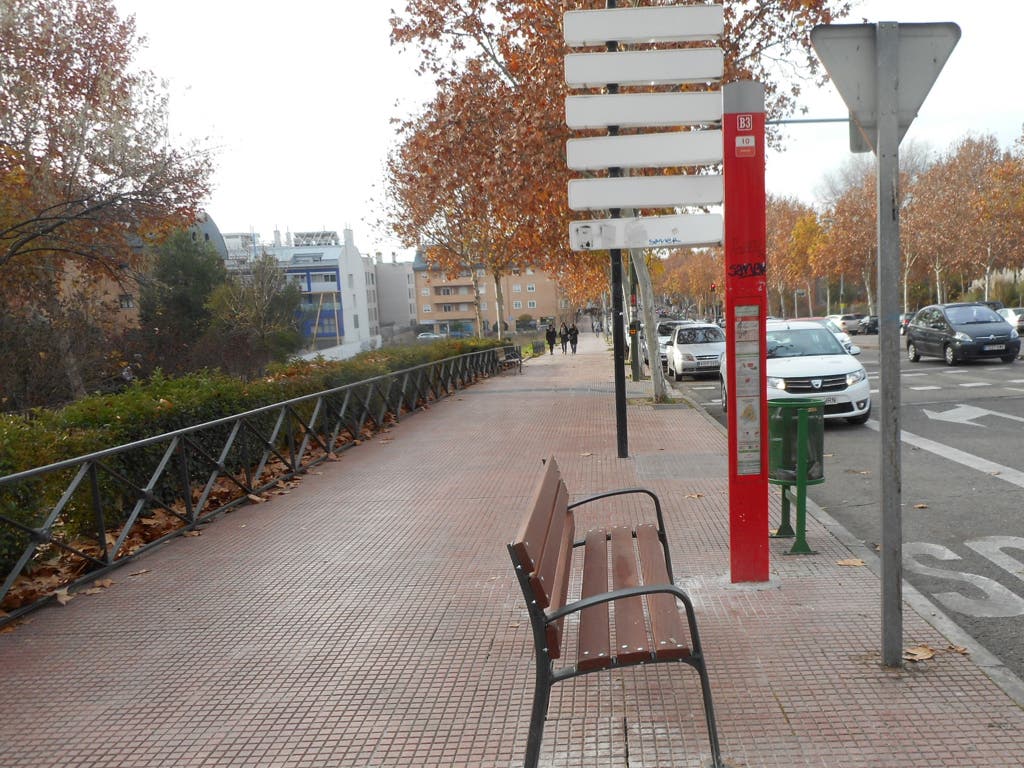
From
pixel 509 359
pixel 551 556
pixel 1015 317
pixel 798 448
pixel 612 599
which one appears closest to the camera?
pixel 612 599

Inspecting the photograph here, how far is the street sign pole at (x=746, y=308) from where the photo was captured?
14.1 ft

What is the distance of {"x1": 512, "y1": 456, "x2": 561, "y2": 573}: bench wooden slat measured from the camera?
280 cm

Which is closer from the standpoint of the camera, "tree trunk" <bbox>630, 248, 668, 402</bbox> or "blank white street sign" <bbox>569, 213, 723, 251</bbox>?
"blank white street sign" <bbox>569, 213, 723, 251</bbox>

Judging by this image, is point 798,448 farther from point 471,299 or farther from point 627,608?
point 471,299

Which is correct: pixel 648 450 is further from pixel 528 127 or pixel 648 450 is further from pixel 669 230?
pixel 528 127

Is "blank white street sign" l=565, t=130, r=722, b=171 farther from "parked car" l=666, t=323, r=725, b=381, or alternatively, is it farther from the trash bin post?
"parked car" l=666, t=323, r=725, b=381

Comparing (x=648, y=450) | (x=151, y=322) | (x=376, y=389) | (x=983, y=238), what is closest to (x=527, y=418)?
(x=376, y=389)

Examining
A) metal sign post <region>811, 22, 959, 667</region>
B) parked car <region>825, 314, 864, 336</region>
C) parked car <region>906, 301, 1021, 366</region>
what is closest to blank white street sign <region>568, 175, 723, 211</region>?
metal sign post <region>811, 22, 959, 667</region>

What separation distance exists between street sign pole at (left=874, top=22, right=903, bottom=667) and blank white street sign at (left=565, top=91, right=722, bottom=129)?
3.84 meters

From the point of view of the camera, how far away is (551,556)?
136 inches

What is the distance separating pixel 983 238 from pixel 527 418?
42571mm

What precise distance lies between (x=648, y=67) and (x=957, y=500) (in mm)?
4830

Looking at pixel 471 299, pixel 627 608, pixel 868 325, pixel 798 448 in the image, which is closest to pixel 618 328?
pixel 798 448

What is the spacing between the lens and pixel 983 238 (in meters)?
46.3
